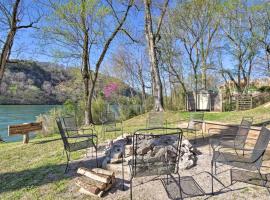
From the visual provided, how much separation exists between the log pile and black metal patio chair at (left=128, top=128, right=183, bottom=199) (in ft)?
1.13

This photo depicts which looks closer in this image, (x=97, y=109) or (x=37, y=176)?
(x=37, y=176)

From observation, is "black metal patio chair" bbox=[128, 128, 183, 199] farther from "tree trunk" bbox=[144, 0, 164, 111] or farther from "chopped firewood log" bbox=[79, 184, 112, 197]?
"tree trunk" bbox=[144, 0, 164, 111]

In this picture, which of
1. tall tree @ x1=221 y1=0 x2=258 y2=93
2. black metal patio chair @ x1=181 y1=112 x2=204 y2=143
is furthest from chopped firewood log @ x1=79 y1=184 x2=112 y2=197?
tall tree @ x1=221 y1=0 x2=258 y2=93

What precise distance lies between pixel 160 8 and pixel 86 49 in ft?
15.7

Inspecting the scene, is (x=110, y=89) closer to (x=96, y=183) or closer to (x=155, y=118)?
(x=155, y=118)

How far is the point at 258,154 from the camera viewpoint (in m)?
3.08

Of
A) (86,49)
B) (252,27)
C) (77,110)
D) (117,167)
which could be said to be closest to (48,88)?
(77,110)

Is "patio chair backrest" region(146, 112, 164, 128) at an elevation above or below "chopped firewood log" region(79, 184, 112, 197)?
above

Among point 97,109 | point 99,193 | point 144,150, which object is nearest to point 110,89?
point 97,109

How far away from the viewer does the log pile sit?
10.2 ft

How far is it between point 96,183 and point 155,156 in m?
1.12

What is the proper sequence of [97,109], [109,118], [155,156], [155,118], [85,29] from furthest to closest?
[97,109] < [85,29] < [109,118] < [155,118] < [155,156]

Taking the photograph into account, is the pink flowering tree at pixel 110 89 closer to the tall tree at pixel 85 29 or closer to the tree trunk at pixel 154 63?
the tall tree at pixel 85 29

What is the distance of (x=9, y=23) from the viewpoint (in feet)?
32.9
